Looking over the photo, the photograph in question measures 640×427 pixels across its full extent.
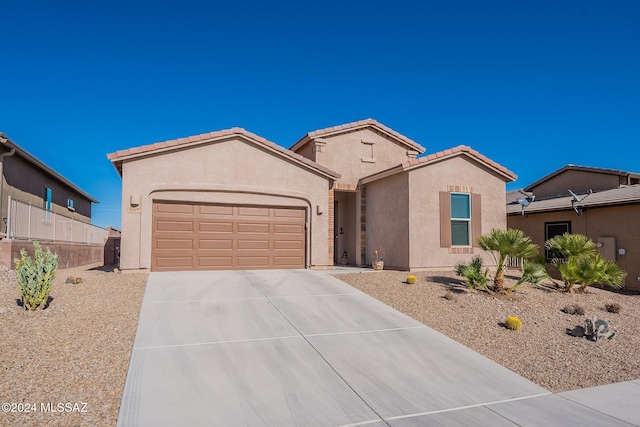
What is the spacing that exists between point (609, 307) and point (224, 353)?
970 centimetres

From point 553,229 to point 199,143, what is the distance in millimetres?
14918

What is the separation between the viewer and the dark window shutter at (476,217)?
1487cm

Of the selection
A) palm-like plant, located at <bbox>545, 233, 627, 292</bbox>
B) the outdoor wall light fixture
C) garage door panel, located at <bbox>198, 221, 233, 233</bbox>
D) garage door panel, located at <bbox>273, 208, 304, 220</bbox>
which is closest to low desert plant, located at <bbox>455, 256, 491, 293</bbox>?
palm-like plant, located at <bbox>545, 233, 627, 292</bbox>

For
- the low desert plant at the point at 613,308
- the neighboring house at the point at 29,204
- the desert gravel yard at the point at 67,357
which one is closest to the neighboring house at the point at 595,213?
the low desert plant at the point at 613,308

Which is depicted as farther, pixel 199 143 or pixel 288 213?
pixel 288 213

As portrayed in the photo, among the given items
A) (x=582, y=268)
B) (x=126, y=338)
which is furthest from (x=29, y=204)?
(x=582, y=268)

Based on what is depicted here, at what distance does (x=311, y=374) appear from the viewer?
555 centimetres

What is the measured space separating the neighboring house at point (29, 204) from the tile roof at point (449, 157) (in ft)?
39.3

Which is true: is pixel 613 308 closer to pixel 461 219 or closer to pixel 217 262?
pixel 461 219

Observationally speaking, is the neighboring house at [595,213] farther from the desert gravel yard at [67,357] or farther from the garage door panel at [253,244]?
the desert gravel yard at [67,357]

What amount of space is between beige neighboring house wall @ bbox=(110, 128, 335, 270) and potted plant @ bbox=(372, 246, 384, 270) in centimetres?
161

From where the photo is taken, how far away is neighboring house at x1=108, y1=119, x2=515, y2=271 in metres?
12.8

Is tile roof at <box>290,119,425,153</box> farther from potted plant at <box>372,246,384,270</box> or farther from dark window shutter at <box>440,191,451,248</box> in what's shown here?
potted plant at <box>372,246,384,270</box>

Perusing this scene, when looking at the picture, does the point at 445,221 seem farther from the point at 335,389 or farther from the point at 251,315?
the point at 335,389
